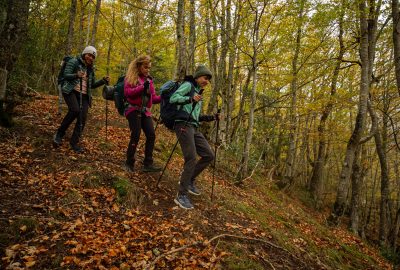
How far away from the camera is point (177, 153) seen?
33.0 feet

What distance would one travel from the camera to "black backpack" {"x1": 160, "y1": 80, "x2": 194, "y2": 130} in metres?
→ 5.02

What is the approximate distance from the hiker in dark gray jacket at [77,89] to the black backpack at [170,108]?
6.47 ft

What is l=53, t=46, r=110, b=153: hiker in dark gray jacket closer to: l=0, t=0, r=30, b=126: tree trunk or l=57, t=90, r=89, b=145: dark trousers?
l=57, t=90, r=89, b=145: dark trousers

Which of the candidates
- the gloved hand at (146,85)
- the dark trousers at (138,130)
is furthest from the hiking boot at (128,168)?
the gloved hand at (146,85)

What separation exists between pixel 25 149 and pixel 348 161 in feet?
33.7

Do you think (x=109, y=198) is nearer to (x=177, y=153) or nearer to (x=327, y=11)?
(x=177, y=153)

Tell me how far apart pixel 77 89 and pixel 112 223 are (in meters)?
3.40

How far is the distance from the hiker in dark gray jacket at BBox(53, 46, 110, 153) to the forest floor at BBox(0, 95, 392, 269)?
47 cm

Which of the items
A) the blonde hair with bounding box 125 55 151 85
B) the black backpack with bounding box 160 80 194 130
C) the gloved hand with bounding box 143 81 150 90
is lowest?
the black backpack with bounding box 160 80 194 130

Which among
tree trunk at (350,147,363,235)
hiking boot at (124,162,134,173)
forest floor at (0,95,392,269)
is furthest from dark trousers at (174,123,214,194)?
tree trunk at (350,147,363,235)

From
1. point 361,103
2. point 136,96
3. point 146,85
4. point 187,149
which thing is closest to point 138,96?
point 136,96

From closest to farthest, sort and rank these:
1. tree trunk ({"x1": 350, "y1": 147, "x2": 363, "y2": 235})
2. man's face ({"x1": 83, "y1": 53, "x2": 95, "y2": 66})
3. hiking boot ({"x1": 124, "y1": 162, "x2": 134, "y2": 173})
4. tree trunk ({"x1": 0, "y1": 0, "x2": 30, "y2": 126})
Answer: tree trunk ({"x1": 0, "y1": 0, "x2": 30, "y2": 126}) → hiking boot ({"x1": 124, "y1": 162, "x2": 134, "y2": 173}) → man's face ({"x1": 83, "y1": 53, "x2": 95, "y2": 66}) → tree trunk ({"x1": 350, "y1": 147, "x2": 363, "y2": 235})

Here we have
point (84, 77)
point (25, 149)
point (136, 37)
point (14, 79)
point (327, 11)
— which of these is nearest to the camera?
point (25, 149)

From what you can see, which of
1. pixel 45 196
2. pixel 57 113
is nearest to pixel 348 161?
pixel 45 196
